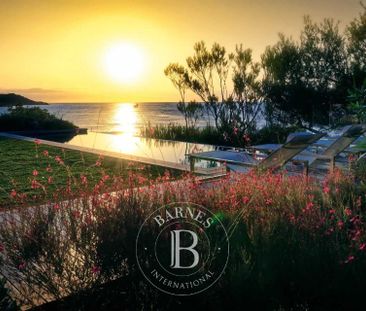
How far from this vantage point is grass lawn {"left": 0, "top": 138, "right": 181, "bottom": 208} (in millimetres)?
7332

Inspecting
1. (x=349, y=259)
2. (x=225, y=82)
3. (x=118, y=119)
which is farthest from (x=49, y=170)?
(x=118, y=119)

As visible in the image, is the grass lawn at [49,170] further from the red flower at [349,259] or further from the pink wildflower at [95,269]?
the red flower at [349,259]

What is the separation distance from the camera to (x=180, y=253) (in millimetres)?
3102

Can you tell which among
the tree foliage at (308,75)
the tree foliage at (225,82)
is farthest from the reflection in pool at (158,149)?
the tree foliage at (308,75)

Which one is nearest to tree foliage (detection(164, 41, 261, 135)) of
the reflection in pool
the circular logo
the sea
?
the sea

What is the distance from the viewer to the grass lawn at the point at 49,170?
7.33 meters

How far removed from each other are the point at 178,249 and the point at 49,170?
5201 mm

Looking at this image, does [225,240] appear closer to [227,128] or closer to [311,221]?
[311,221]

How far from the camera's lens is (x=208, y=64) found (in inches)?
691

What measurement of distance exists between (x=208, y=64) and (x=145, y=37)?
25.2ft

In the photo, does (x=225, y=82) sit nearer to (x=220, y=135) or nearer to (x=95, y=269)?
(x=220, y=135)

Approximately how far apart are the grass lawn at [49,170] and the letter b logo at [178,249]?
3246 mm

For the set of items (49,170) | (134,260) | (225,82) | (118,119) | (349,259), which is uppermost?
(225,82)

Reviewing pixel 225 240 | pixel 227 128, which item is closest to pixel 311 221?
pixel 225 240
